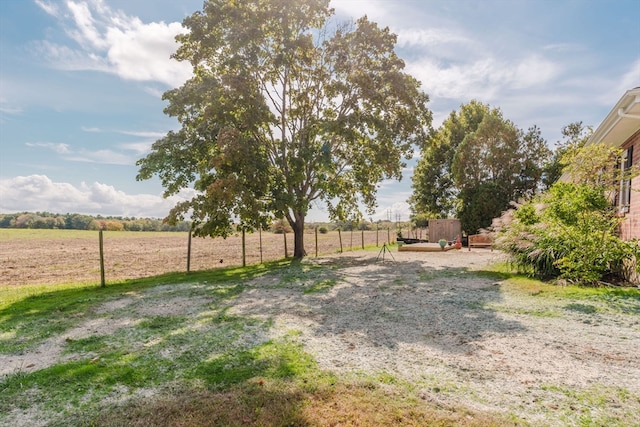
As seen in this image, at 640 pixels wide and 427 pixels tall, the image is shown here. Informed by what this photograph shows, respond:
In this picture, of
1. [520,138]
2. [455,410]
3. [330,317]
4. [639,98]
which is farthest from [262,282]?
[520,138]

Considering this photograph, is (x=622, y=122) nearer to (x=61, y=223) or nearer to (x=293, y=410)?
(x=293, y=410)

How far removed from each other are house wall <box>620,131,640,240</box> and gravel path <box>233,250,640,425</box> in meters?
4.24

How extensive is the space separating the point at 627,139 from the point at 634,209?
265 cm

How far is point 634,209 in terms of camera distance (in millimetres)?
9844

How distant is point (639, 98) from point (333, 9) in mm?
12932

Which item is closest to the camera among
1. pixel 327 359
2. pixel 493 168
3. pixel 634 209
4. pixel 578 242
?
pixel 327 359

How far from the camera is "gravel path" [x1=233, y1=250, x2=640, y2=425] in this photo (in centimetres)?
335

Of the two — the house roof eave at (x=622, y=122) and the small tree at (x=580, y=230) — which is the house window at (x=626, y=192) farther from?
the small tree at (x=580, y=230)

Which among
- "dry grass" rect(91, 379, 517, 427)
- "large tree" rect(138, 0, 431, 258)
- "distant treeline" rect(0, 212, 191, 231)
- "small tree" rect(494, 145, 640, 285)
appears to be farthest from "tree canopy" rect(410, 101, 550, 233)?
Result: "distant treeline" rect(0, 212, 191, 231)

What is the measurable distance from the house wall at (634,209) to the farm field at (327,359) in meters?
3.47

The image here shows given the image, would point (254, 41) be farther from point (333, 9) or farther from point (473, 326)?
point (473, 326)

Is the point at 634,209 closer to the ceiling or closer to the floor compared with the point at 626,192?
closer to the floor

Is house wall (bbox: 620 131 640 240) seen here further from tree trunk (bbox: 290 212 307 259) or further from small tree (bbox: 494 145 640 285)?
tree trunk (bbox: 290 212 307 259)

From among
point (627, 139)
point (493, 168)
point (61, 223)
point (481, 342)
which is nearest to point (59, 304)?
point (481, 342)
